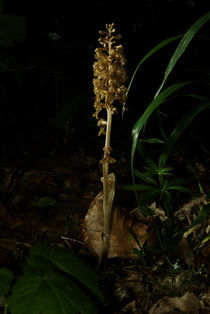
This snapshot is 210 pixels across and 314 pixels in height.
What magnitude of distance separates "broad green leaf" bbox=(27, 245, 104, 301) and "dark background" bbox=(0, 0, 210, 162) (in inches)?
51.0

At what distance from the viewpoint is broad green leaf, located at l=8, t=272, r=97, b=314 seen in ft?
2.58

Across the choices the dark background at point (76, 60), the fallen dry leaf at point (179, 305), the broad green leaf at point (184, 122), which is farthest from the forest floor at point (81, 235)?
the broad green leaf at point (184, 122)

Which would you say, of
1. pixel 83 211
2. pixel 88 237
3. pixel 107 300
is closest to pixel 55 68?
pixel 83 211

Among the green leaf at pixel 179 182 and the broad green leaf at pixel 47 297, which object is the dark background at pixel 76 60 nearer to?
the green leaf at pixel 179 182

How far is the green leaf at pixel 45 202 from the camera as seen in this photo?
1.70 m

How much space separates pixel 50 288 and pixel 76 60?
6.03ft

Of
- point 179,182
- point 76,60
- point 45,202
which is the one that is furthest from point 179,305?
point 76,60

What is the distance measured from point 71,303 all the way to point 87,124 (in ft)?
5.46

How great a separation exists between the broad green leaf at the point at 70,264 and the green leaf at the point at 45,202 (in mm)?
742

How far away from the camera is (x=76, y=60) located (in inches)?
92.9

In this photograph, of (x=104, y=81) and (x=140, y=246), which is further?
(x=140, y=246)

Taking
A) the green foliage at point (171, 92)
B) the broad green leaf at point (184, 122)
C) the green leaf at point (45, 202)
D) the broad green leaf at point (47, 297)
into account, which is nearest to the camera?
the broad green leaf at point (47, 297)

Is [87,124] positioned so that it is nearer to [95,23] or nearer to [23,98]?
[23,98]

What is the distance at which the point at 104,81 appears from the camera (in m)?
1.05
